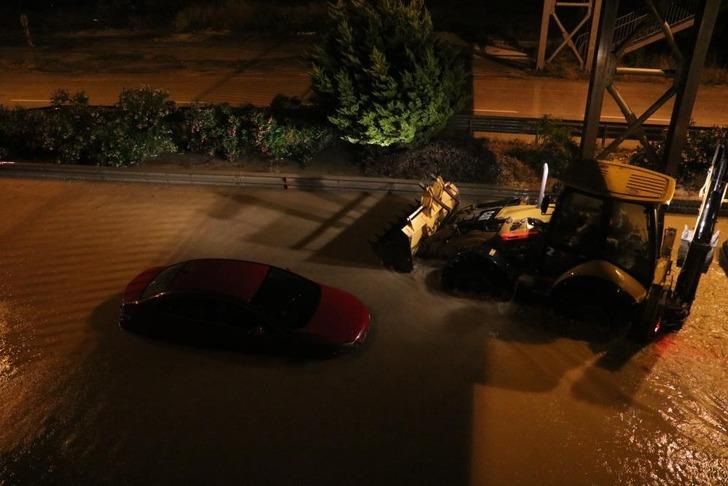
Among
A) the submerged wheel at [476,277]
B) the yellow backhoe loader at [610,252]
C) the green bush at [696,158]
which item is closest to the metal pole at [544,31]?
the green bush at [696,158]

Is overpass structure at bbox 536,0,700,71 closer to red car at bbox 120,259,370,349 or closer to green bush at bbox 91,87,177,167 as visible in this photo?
green bush at bbox 91,87,177,167

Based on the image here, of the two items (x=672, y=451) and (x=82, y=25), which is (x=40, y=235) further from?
(x=82, y=25)

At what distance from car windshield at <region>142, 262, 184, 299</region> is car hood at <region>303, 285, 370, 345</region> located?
218cm

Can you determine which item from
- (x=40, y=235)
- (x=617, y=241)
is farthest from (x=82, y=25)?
(x=617, y=241)

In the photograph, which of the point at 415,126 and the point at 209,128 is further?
the point at 209,128

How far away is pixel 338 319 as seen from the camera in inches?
330

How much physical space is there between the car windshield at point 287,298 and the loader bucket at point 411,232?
1767mm

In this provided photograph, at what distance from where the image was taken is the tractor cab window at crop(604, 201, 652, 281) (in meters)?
7.43

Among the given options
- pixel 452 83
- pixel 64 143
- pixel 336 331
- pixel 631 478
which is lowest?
pixel 631 478

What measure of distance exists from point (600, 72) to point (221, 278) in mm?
7873

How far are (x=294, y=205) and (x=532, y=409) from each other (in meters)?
7.27

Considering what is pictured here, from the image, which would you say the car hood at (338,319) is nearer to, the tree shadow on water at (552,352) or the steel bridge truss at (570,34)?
the tree shadow on water at (552,352)

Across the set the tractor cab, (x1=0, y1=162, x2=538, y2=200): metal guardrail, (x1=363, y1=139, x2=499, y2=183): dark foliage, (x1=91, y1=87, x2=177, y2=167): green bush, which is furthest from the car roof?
(x1=91, y1=87, x2=177, y2=167): green bush

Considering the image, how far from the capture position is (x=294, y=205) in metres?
12.9
